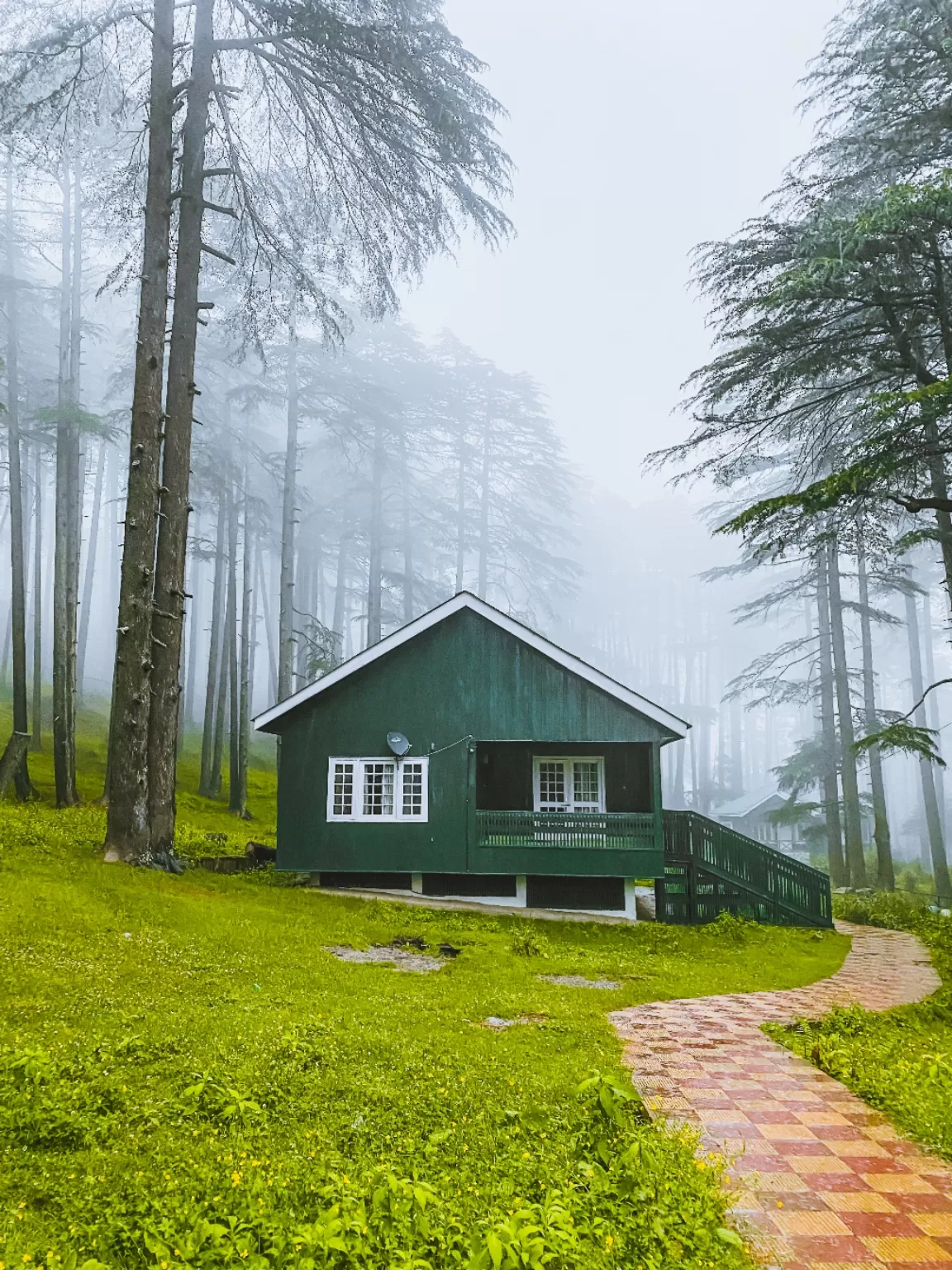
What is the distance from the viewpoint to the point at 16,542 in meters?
21.1

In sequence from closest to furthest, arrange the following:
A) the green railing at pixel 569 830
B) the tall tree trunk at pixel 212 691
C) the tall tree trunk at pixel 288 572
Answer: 1. the green railing at pixel 569 830
2. the tall tree trunk at pixel 288 572
3. the tall tree trunk at pixel 212 691

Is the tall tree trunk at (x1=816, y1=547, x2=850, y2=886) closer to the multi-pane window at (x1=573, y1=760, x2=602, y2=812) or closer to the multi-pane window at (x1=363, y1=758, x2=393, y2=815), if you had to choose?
the multi-pane window at (x1=573, y1=760, x2=602, y2=812)

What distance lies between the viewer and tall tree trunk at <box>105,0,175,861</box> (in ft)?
41.9

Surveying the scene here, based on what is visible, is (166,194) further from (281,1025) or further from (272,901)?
(281,1025)

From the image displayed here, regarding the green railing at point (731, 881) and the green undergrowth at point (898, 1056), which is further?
the green railing at point (731, 881)

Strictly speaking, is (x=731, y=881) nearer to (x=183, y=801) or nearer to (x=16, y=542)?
(x=183, y=801)

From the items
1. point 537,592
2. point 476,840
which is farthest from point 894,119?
point 537,592

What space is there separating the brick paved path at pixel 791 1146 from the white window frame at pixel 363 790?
823 cm

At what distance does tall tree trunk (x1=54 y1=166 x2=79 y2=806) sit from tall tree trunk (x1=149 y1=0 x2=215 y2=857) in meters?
5.17

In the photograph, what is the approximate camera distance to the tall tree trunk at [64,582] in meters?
17.8

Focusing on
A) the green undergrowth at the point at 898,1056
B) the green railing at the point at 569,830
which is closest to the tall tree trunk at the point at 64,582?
the green railing at the point at 569,830

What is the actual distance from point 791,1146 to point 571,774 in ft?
44.7

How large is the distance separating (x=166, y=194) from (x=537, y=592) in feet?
102

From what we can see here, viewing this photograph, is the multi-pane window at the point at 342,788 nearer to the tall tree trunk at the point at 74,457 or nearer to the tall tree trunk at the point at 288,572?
the tall tree trunk at the point at 74,457
